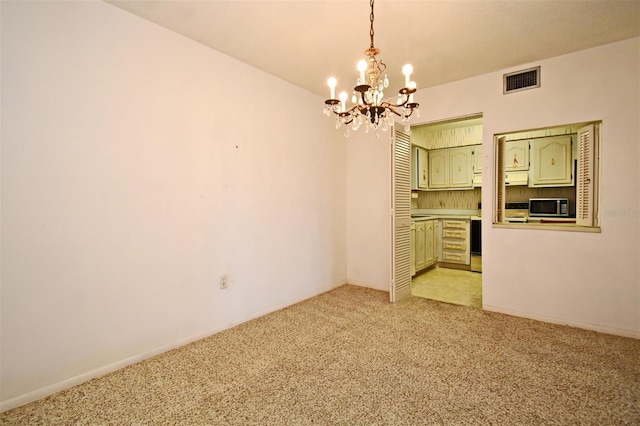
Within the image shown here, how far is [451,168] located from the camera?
5.49 metres

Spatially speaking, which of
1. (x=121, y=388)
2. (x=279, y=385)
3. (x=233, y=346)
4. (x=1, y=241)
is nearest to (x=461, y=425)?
(x=279, y=385)

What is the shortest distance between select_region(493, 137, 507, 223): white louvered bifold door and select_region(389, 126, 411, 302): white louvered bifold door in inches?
38.5

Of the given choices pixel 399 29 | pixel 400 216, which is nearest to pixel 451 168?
pixel 400 216

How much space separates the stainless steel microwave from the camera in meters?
4.35

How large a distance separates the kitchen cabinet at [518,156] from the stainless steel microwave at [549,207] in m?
0.56

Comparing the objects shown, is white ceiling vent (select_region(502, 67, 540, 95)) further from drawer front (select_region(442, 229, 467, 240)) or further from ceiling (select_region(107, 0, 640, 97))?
drawer front (select_region(442, 229, 467, 240))

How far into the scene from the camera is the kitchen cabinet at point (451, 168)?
5.34m

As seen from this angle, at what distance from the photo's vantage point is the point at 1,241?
1.70m

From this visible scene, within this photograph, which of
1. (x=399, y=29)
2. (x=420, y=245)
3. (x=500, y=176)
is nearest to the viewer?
(x=399, y=29)

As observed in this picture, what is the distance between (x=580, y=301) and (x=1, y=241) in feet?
14.7

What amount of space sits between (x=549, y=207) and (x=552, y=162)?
0.68 meters

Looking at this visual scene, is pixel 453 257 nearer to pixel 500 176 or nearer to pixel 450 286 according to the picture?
pixel 450 286

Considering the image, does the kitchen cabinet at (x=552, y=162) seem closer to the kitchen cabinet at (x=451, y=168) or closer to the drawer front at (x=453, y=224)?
the kitchen cabinet at (x=451, y=168)

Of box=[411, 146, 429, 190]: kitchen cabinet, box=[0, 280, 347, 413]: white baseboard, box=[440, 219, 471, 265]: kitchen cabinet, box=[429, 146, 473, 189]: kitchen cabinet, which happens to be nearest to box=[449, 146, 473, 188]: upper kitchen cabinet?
box=[429, 146, 473, 189]: kitchen cabinet
